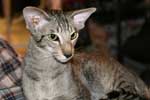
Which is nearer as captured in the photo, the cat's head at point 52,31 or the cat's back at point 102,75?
the cat's head at point 52,31

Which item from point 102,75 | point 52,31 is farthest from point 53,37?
point 102,75

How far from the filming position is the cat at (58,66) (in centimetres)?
142

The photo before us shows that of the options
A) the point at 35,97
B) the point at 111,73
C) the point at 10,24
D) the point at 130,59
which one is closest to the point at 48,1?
the point at 10,24

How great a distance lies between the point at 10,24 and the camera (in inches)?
113

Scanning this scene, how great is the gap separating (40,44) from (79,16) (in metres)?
0.17

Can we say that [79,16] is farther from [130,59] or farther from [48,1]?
[130,59]

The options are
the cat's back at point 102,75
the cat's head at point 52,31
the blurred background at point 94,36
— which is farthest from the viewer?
the blurred background at point 94,36

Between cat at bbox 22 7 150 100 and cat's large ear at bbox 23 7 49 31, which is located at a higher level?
cat's large ear at bbox 23 7 49 31

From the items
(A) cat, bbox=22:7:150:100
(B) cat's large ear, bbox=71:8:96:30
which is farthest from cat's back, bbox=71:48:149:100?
(B) cat's large ear, bbox=71:8:96:30

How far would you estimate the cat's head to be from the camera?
4.61 ft

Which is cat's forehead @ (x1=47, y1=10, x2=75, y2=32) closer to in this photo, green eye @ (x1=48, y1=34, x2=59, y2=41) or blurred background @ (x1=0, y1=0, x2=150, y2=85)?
green eye @ (x1=48, y1=34, x2=59, y2=41)

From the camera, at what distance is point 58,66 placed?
4.85ft

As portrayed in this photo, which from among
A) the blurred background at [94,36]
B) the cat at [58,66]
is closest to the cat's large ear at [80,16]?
the cat at [58,66]

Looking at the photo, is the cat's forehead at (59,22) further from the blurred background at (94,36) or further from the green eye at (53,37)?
the blurred background at (94,36)
